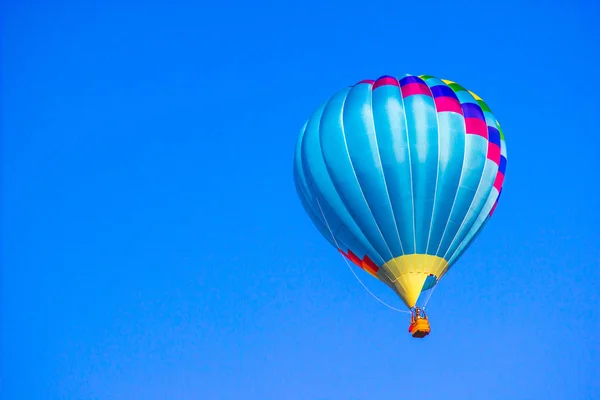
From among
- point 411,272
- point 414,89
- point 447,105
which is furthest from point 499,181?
point 411,272

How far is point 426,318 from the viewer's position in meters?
24.5

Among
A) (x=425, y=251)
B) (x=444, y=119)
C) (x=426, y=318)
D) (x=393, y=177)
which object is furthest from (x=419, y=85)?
(x=426, y=318)

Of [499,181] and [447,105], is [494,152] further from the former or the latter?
[447,105]

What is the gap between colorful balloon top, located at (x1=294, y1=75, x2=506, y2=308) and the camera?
82.1ft

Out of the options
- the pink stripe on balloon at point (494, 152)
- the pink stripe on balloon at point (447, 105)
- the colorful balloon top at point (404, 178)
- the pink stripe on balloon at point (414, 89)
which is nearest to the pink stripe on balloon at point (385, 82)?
the colorful balloon top at point (404, 178)

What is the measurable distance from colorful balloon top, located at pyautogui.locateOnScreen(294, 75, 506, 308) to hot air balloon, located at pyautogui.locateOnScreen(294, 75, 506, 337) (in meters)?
0.03

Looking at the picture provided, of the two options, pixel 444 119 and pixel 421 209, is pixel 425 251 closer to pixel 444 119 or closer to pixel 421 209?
pixel 421 209

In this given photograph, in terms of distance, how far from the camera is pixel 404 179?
982 inches

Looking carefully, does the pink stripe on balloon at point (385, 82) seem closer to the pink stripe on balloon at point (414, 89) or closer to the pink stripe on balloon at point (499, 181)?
the pink stripe on balloon at point (414, 89)

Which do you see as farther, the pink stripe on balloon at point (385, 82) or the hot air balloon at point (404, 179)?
the pink stripe on balloon at point (385, 82)

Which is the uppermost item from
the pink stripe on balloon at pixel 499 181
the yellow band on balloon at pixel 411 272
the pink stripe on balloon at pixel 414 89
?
the pink stripe on balloon at pixel 414 89

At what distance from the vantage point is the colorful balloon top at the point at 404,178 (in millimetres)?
25031

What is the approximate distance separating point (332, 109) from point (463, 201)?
173 inches

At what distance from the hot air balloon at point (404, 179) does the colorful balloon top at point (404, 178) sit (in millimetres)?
26
